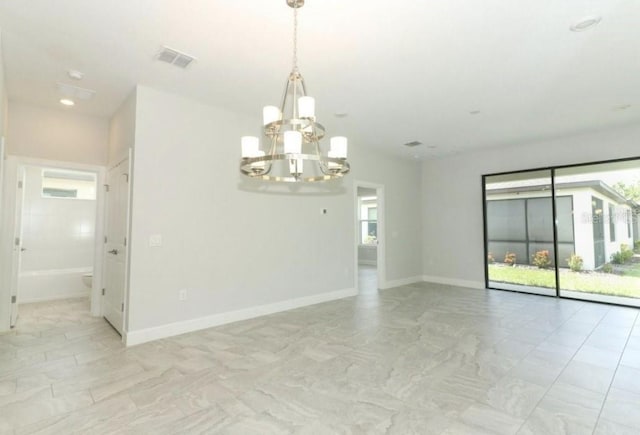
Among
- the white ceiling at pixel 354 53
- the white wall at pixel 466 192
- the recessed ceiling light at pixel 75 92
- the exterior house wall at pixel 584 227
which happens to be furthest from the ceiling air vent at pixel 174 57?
the exterior house wall at pixel 584 227

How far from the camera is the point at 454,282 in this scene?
7188 millimetres

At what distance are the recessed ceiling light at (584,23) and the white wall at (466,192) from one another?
3.85 metres

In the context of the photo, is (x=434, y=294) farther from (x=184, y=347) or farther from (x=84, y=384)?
(x=84, y=384)

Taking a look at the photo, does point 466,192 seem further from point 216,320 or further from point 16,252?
point 16,252

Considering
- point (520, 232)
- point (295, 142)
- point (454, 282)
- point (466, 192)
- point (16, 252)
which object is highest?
point (466, 192)

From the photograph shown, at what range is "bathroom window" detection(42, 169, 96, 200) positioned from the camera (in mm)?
6234

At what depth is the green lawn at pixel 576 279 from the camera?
5.27 m

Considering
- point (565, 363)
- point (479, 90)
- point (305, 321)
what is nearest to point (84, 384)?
point (305, 321)

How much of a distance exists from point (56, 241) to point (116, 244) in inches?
121

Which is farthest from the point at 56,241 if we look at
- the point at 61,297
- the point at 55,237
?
the point at 61,297

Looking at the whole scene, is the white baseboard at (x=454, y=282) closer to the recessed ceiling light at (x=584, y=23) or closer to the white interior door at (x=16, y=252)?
Result: the recessed ceiling light at (x=584, y=23)

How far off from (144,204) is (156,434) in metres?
2.47

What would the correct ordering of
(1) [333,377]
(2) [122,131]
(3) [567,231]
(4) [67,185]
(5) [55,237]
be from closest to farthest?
1. (1) [333,377]
2. (2) [122,131]
3. (3) [567,231]
4. (5) [55,237]
5. (4) [67,185]

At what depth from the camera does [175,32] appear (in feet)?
8.79
